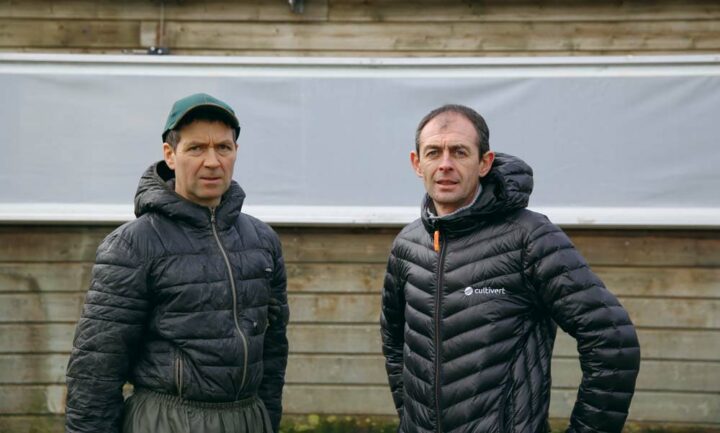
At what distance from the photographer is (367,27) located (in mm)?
4879

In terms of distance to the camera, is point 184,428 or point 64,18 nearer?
point 184,428

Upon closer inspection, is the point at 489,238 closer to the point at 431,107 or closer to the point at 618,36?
the point at 431,107

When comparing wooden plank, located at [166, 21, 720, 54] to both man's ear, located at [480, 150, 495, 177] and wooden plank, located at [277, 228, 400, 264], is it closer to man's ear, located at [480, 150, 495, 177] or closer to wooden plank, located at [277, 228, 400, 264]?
wooden plank, located at [277, 228, 400, 264]

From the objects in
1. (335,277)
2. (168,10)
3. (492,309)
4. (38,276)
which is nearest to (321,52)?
(168,10)

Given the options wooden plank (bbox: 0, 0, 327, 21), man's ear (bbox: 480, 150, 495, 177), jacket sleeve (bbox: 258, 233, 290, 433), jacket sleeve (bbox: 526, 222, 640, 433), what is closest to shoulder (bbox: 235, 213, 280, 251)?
jacket sleeve (bbox: 258, 233, 290, 433)

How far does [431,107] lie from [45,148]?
8.29 ft

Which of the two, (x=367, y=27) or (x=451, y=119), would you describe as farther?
(x=367, y=27)

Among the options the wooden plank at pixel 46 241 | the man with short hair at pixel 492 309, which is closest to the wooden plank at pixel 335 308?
the wooden plank at pixel 46 241

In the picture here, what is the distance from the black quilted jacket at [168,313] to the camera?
2.23 meters

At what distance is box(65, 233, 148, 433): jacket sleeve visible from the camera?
2229mm

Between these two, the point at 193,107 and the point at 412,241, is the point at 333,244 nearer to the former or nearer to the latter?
Answer: the point at 412,241

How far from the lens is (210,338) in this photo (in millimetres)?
2328

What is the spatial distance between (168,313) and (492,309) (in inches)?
40.0

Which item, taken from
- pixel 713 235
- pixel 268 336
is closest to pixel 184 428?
pixel 268 336
